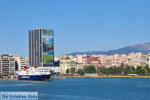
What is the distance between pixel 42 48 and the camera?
166m

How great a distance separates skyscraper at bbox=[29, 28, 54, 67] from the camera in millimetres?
163375

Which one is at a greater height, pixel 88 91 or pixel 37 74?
pixel 37 74

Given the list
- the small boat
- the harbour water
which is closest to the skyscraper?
the small boat

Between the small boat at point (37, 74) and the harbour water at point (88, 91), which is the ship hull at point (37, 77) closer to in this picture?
the small boat at point (37, 74)

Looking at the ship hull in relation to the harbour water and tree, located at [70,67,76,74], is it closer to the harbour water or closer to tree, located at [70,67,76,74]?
the harbour water

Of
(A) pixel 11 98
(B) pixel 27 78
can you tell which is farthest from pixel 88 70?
(A) pixel 11 98

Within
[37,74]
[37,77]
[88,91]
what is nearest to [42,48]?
[37,74]

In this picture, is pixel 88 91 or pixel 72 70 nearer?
pixel 88 91

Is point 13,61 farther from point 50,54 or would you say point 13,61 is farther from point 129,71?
point 129,71

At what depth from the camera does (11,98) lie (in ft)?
129

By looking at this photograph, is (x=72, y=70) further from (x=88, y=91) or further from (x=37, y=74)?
(x=88, y=91)

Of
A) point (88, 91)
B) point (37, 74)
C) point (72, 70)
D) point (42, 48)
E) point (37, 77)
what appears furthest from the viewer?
point (72, 70)

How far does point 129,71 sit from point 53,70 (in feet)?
98.7

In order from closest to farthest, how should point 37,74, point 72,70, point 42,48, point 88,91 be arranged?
1. point 88,91
2. point 37,74
3. point 42,48
4. point 72,70
